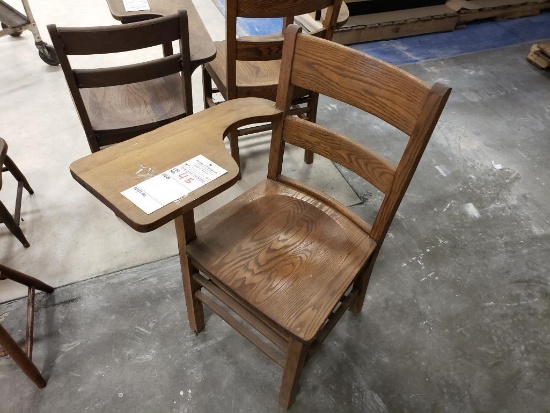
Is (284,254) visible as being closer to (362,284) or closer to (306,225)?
(306,225)

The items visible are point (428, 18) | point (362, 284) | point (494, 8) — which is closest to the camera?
point (362, 284)

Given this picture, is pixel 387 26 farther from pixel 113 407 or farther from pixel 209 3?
pixel 113 407

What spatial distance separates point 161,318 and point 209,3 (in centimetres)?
335

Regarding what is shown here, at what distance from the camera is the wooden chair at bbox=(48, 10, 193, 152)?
4.01 ft

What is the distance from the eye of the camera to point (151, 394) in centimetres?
130

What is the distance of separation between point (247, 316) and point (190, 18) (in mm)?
1402

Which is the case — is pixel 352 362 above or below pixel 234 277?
below

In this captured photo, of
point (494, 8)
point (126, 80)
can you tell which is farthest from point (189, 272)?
point (494, 8)

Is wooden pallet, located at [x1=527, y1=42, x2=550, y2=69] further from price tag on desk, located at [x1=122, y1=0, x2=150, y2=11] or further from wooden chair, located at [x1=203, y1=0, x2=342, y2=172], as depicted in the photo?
price tag on desk, located at [x1=122, y1=0, x2=150, y2=11]

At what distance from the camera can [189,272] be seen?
1220 mm

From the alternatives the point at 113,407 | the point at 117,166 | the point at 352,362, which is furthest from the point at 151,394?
the point at 117,166

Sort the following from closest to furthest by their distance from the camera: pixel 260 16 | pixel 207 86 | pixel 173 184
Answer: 1. pixel 173 184
2. pixel 260 16
3. pixel 207 86

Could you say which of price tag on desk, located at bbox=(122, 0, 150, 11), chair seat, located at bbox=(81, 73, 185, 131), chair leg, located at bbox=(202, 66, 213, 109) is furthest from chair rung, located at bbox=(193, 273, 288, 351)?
price tag on desk, located at bbox=(122, 0, 150, 11)

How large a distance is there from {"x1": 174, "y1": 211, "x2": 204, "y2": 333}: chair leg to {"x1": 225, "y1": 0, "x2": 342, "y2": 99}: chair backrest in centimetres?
82
